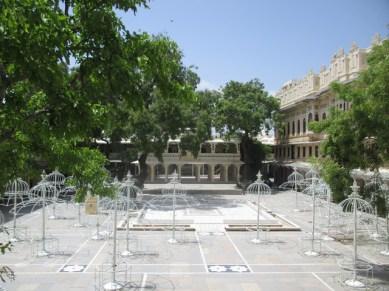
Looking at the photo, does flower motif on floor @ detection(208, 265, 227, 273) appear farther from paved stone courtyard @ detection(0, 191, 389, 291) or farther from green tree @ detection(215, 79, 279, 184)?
green tree @ detection(215, 79, 279, 184)

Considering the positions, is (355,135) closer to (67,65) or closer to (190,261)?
(190,261)

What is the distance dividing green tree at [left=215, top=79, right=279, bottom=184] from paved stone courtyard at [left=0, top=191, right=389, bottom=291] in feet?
66.4

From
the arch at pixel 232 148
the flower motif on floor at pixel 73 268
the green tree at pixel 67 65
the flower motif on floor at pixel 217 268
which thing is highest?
the arch at pixel 232 148

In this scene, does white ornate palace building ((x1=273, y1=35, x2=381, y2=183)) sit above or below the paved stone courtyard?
above

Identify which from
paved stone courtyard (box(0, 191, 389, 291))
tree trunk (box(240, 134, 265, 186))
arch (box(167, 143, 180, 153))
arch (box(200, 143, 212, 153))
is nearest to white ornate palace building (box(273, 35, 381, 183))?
tree trunk (box(240, 134, 265, 186))

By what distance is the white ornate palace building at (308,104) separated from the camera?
34.0 meters

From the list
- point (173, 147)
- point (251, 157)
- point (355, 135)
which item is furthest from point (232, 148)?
point (355, 135)

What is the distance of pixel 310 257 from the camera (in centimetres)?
1847

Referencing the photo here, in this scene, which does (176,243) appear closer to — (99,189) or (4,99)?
(99,189)

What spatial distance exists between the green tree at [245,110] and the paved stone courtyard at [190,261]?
20248 millimetres

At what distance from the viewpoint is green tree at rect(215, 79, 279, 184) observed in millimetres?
45031

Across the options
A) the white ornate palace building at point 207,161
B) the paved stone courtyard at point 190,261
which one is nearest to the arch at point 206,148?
the white ornate palace building at point 207,161

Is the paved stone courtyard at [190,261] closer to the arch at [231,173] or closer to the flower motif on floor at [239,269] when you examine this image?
the flower motif on floor at [239,269]

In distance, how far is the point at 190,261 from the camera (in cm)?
1753
